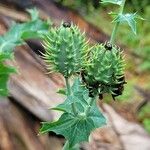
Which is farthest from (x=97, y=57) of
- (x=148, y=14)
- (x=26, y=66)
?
(x=148, y=14)

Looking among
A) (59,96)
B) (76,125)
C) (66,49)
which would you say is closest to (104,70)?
(66,49)

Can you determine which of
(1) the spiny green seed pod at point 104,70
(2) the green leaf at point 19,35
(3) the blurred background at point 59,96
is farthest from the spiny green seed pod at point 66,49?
(3) the blurred background at point 59,96

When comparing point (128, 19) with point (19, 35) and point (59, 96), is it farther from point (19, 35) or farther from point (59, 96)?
point (59, 96)

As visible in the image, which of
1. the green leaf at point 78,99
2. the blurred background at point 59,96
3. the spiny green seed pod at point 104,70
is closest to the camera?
the spiny green seed pod at point 104,70

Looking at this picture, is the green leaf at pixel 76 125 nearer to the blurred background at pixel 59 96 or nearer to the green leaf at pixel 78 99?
the green leaf at pixel 78 99

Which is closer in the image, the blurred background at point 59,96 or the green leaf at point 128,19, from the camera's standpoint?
the green leaf at point 128,19

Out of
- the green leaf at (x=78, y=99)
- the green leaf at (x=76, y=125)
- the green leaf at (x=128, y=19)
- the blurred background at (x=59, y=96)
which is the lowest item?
the blurred background at (x=59, y=96)
